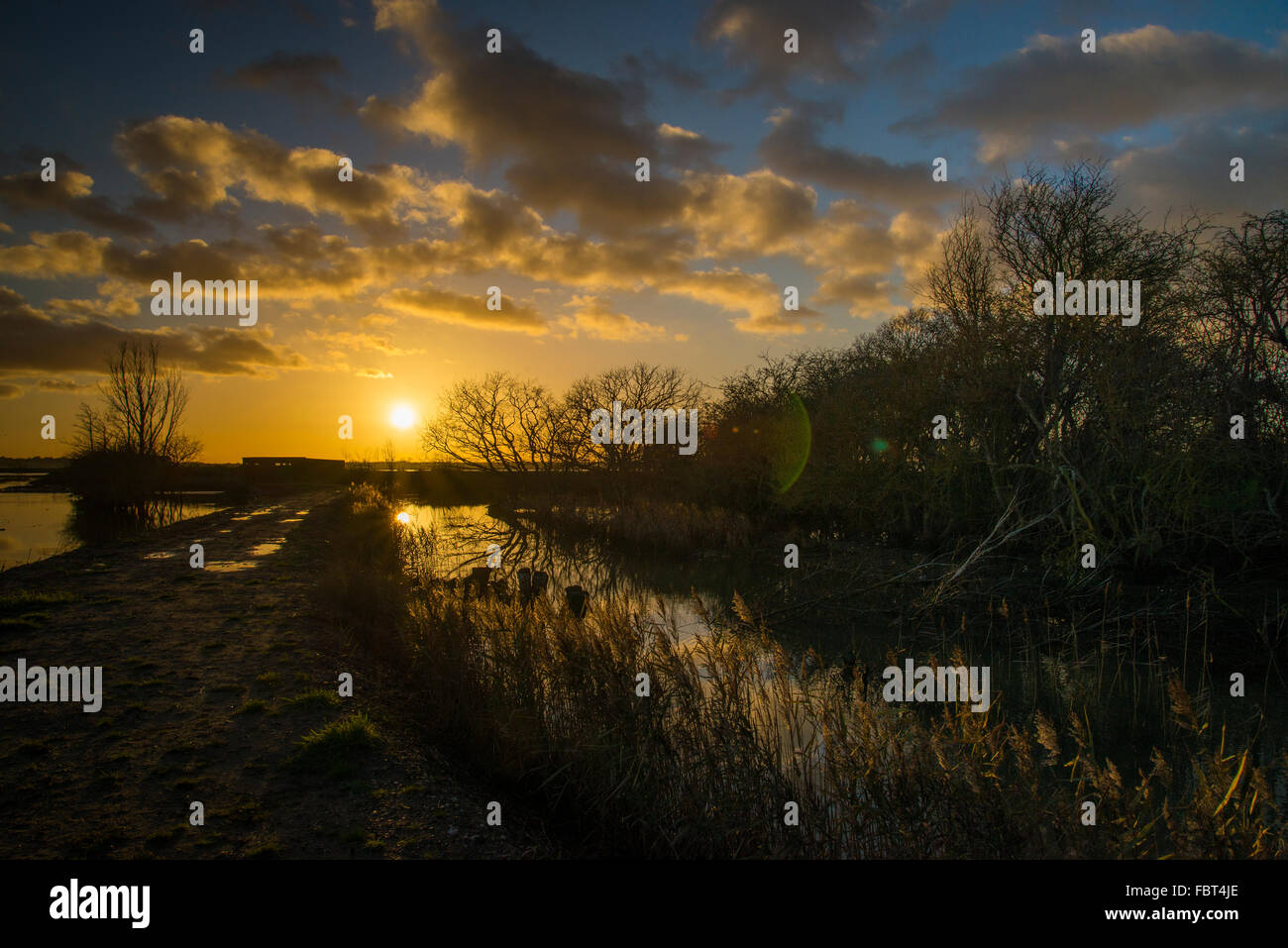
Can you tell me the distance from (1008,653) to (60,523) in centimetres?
3625

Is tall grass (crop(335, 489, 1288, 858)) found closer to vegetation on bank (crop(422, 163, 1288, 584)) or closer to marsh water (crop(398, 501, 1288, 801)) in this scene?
marsh water (crop(398, 501, 1288, 801))

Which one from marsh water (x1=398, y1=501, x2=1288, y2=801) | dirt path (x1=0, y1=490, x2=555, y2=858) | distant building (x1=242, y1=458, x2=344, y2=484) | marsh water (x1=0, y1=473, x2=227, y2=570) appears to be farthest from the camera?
distant building (x1=242, y1=458, x2=344, y2=484)

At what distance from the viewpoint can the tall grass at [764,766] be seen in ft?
12.4

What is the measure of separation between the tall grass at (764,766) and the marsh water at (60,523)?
1457 centimetres

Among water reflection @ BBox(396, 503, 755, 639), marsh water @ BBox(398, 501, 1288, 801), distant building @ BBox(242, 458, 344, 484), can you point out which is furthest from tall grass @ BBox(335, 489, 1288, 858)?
distant building @ BBox(242, 458, 344, 484)

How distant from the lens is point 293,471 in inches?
2879

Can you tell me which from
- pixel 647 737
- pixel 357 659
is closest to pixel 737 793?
pixel 647 737

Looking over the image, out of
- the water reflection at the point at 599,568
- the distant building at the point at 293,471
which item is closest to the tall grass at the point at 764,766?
the water reflection at the point at 599,568

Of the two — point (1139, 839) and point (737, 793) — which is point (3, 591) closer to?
point (737, 793)

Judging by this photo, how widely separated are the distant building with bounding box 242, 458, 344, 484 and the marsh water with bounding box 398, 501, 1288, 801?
57063mm

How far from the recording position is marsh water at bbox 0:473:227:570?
19266mm

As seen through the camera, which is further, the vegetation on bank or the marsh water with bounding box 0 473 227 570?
the marsh water with bounding box 0 473 227 570
